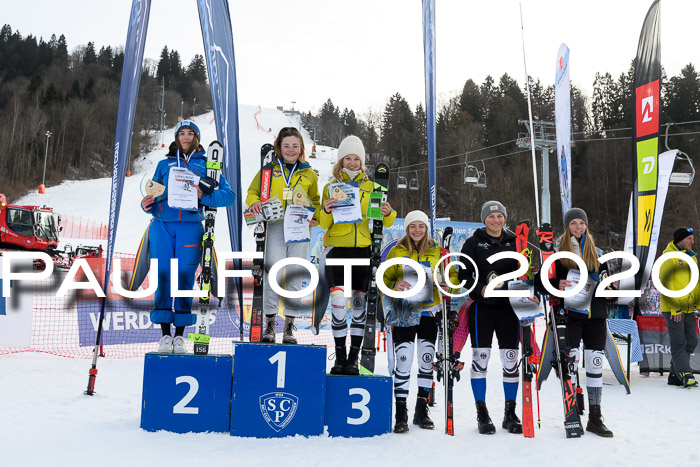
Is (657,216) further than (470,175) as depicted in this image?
No

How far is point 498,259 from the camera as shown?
412 cm

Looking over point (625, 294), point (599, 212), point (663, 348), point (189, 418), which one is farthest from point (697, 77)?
point (189, 418)

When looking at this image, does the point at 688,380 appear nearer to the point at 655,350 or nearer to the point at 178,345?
the point at 655,350

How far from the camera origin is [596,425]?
405 cm

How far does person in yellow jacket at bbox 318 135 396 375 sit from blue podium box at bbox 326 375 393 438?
229 millimetres

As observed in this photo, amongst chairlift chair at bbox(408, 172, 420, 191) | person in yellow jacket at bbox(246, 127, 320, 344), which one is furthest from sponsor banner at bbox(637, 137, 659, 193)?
chairlift chair at bbox(408, 172, 420, 191)

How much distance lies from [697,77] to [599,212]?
1460 cm

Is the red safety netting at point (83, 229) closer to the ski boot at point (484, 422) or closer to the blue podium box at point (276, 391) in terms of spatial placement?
the blue podium box at point (276, 391)

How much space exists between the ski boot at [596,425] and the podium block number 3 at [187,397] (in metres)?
3.00

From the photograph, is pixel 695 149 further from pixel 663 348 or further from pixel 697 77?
pixel 663 348

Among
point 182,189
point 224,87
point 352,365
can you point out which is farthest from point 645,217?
point 182,189

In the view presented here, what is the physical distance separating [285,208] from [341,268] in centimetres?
67

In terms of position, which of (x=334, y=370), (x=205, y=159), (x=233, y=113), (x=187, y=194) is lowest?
(x=334, y=370)

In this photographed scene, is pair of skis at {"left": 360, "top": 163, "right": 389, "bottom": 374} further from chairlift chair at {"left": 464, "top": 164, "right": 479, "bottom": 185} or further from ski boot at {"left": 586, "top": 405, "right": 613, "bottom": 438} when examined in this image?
chairlift chair at {"left": 464, "top": 164, "right": 479, "bottom": 185}
